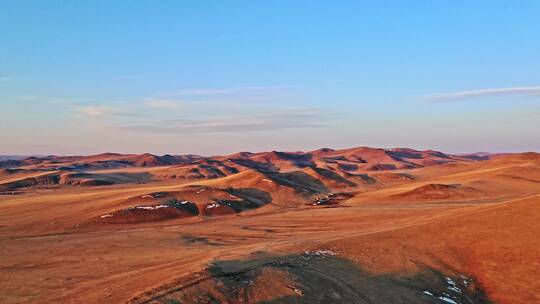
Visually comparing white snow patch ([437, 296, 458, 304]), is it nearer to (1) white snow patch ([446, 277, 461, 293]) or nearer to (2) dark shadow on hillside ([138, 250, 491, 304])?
(2) dark shadow on hillside ([138, 250, 491, 304])

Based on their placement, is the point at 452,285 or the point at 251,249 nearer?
the point at 452,285

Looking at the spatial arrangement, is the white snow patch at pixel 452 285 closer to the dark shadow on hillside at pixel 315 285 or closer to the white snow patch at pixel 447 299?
the dark shadow on hillside at pixel 315 285

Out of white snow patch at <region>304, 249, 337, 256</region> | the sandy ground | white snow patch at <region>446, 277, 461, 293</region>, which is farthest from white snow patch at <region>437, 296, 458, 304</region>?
white snow patch at <region>304, 249, 337, 256</region>

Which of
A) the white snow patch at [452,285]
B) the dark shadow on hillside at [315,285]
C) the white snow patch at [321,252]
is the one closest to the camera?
the dark shadow on hillside at [315,285]

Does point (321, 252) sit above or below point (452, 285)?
above

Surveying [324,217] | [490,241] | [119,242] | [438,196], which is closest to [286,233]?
[324,217]

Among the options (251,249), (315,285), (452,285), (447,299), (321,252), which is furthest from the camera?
(251,249)

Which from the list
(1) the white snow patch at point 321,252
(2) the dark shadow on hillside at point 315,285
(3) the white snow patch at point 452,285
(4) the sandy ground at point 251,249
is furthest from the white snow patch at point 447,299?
(1) the white snow patch at point 321,252

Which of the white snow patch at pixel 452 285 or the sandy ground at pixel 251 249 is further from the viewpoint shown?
the white snow patch at pixel 452 285

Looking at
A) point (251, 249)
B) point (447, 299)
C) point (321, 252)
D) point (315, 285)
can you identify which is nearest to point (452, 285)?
point (447, 299)

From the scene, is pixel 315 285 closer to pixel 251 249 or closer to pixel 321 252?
pixel 321 252

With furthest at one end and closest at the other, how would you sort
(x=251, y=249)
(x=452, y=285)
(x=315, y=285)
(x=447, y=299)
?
(x=251, y=249) < (x=452, y=285) < (x=447, y=299) < (x=315, y=285)

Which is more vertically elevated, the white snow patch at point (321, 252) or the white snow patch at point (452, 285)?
the white snow patch at point (321, 252)

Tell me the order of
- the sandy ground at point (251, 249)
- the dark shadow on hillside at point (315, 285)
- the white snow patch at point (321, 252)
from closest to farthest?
the dark shadow on hillside at point (315, 285), the sandy ground at point (251, 249), the white snow patch at point (321, 252)
